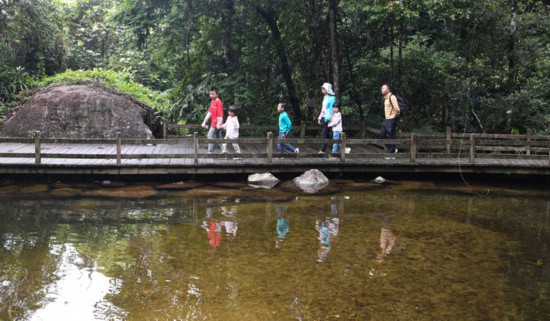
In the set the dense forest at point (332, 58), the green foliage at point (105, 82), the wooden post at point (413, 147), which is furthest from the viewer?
the green foliage at point (105, 82)

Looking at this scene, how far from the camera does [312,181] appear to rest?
14781 mm

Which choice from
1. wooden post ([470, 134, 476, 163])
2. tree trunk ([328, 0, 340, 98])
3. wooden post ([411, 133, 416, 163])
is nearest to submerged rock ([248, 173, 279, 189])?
wooden post ([411, 133, 416, 163])

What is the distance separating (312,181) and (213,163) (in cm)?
285

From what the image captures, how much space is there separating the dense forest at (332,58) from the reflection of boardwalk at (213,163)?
332 cm

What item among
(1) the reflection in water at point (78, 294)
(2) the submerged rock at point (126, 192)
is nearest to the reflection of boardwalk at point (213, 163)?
(2) the submerged rock at point (126, 192)

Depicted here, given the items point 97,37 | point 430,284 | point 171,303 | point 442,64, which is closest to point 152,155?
point 171,303

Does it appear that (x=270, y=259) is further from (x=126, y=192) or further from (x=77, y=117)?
(x=77, y=117)

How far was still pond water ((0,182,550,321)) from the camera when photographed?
6719mm

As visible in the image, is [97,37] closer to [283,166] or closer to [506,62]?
[283,166]

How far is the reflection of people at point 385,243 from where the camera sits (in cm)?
891

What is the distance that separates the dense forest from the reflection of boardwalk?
10.9ft

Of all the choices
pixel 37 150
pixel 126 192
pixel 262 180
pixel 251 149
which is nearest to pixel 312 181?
pixel 262 180

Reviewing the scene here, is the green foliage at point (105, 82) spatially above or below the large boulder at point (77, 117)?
above

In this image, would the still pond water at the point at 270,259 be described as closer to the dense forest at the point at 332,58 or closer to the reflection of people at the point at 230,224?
the reflection of people at the point at 230,224
